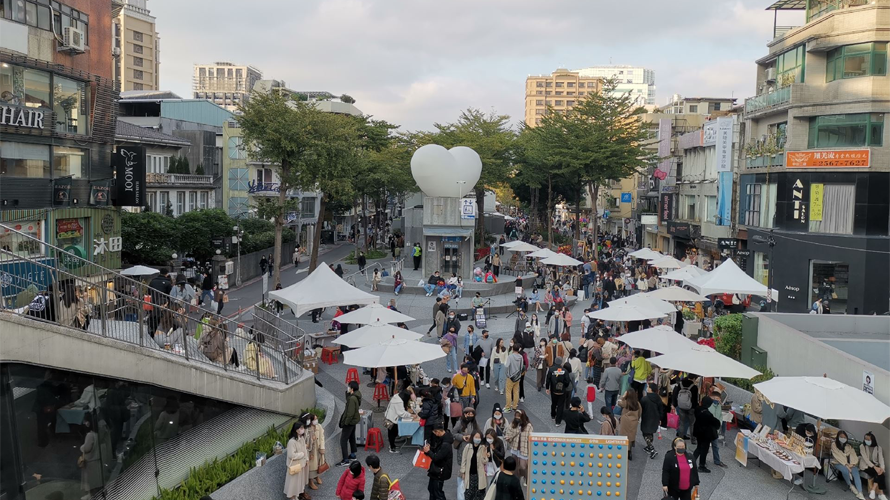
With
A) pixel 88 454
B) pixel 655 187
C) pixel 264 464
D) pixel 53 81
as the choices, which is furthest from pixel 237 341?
pixel 655 187

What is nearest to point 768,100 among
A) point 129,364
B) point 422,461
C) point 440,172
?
point 440,172

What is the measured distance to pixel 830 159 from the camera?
3397cm

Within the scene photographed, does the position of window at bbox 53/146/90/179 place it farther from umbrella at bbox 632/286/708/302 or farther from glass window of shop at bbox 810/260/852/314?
glass window of shop at bbox 810/260/852/314

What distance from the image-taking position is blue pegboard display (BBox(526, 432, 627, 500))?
10.8 m

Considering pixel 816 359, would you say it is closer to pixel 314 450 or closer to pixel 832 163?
pixel 314 450

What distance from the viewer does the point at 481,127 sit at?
6284 cm

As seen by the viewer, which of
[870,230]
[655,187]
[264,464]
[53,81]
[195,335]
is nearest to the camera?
[264,464]

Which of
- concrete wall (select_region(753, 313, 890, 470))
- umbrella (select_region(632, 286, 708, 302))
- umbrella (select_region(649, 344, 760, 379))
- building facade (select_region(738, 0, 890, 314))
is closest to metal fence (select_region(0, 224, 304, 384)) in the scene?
umbrella (select_region(649, 344, 760, 379))

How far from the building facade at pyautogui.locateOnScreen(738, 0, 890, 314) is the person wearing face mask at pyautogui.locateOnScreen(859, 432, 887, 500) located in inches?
757

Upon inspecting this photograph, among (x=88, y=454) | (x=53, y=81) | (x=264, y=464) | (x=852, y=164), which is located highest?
(x=53, y=81)

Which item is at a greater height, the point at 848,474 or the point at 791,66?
the point at 791,66

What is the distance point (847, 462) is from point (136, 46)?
104810 millimetres

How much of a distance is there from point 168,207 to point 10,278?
44529mm

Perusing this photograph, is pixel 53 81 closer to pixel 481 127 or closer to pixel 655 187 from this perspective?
pixel 481 127
